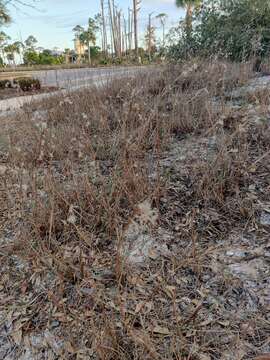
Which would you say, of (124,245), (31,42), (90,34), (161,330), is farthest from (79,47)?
(161,330)

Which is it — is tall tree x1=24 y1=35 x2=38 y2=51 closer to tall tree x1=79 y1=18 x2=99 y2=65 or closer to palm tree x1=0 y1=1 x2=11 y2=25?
tall tree x1=79 y1=18 x2=99 y2=65

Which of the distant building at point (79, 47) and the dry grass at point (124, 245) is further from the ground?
the distant building at point (79, 47)

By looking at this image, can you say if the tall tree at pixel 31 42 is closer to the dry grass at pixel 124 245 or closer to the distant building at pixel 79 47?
the distant building at pixel 79 47

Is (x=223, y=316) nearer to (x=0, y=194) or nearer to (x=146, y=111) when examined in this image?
(x=0, y=194)

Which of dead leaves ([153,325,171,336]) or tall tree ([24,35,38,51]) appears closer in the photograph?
dead leaves ([153,325,171,336])

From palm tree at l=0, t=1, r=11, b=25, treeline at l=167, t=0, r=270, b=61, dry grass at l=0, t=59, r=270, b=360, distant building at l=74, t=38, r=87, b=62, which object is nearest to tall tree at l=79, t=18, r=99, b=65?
distant building at l=74, t=38, r=87, b=62

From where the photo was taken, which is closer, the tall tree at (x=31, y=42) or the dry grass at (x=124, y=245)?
the dry grass at (x=124, y=245)

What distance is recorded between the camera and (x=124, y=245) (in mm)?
1675

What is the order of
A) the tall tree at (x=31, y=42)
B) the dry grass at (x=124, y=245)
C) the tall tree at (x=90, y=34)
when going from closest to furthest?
the dry grass at (x=124, y=245) < the tall tree at (x=31, y=42) < the tall tree at (x=90, y=34)

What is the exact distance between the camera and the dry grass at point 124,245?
1.21 meters

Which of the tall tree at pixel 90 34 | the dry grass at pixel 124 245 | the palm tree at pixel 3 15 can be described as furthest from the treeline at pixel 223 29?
the tall tree at pixel 90 34

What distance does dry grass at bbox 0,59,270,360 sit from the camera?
1.21 metres

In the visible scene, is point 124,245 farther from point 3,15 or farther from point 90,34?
point 90,34

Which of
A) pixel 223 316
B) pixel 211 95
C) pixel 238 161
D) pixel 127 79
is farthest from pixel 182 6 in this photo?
pixel 223 316
